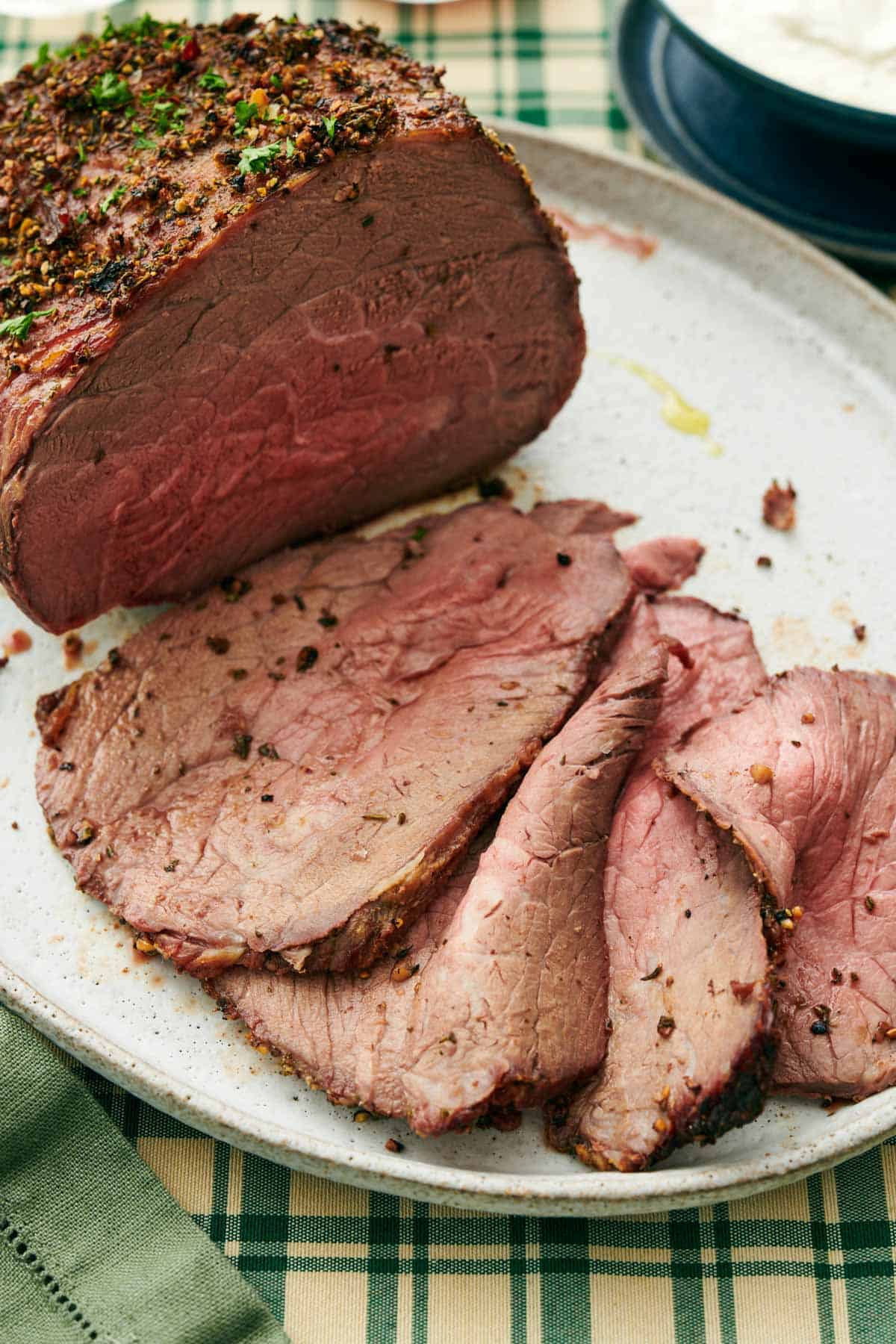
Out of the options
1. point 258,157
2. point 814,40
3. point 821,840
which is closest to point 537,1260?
point 821,840

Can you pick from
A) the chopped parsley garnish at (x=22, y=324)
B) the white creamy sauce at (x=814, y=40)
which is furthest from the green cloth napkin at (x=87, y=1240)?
the white creamy sauce at (x=814, y=40)

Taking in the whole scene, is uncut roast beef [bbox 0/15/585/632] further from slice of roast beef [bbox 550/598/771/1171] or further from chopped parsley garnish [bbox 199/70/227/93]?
slice of roast beef [bbox 550/598/771/1171]

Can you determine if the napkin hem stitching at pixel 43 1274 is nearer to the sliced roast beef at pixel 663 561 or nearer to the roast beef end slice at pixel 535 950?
the roast beef end slice at pixel 535 950

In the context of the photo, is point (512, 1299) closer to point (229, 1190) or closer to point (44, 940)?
point (229, 1190)

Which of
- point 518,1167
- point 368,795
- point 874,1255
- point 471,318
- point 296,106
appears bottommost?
point 874,1255

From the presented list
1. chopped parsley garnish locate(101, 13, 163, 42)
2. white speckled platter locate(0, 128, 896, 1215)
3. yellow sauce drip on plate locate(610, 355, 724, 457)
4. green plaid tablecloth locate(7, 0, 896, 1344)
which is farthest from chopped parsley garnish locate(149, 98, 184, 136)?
green plaid tablecloth locate(7, 0, 896, 1344)

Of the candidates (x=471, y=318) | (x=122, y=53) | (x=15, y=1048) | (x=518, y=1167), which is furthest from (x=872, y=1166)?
(x=122, y=53)

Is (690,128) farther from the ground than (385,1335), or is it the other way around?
(690,128)
